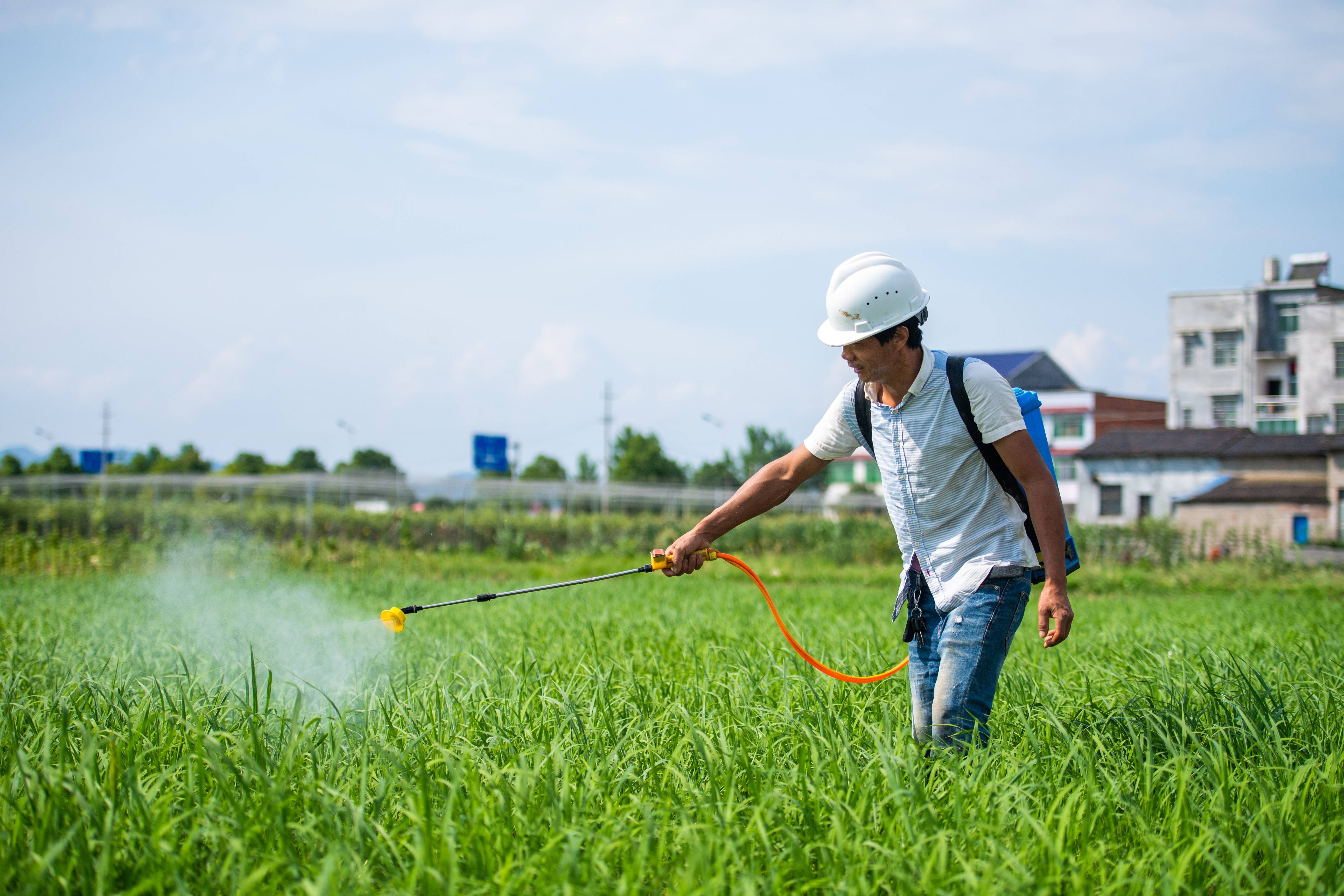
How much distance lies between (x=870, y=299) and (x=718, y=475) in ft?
170

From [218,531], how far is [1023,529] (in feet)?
55.9

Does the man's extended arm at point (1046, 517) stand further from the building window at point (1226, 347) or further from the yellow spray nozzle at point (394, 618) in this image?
the building window at point (1226, 347)

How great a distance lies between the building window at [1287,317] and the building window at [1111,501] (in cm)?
1424

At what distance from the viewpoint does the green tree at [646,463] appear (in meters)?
54.5

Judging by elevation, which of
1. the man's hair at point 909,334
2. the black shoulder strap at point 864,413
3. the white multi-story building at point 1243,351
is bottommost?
the black shoulder strap at point 864,413

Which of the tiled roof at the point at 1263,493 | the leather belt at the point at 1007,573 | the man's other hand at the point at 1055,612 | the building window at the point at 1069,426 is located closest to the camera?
the man's other hand at the point at 1055,612

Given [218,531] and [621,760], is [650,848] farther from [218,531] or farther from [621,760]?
[218,531]

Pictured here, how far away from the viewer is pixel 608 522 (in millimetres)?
25953

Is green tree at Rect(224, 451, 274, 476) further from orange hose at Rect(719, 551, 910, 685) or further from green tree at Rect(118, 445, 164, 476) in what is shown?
orange hose at Rect(719, 551, 910, 685)

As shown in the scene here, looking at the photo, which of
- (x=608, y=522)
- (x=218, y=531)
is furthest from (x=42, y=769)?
(x=608, y=522)

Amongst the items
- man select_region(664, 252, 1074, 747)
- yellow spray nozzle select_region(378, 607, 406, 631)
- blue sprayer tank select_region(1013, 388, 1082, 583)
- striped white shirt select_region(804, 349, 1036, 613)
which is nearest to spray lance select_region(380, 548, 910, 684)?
yellow spray nozzle select_region(378, 607, 406, 631)

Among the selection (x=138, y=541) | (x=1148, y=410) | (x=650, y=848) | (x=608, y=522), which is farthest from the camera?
(x=1148, y=410)

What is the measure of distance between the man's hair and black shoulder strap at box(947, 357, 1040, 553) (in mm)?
126

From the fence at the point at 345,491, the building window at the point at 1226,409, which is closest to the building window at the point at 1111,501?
the building window at the point at 1226,409
